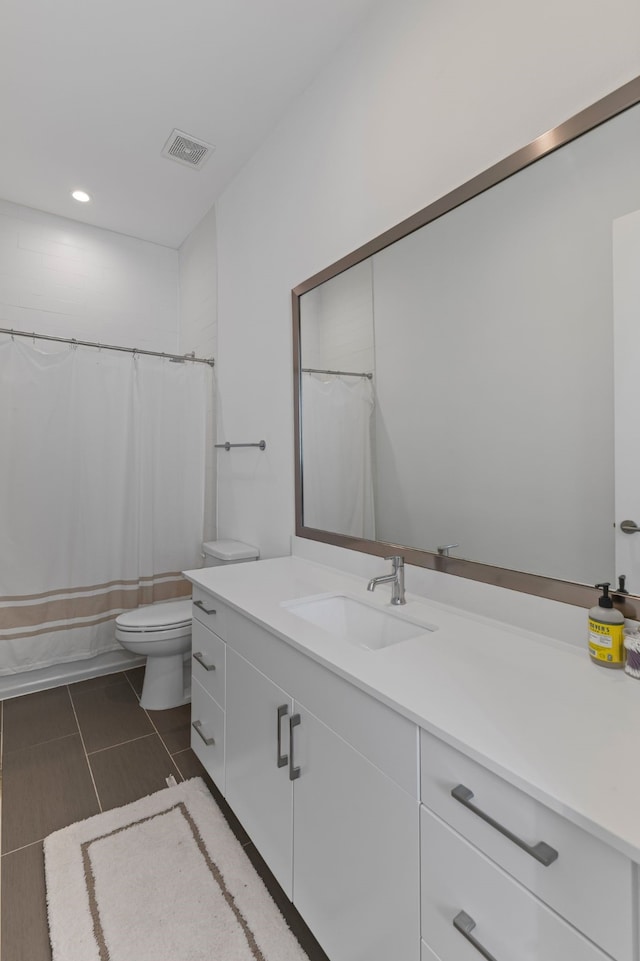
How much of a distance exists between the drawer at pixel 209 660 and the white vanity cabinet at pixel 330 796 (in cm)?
15

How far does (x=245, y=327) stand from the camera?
2402 mm

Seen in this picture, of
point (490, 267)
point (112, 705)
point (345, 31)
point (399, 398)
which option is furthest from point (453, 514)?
point (112, 705)

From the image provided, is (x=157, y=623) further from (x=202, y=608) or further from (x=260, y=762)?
(x=260, y=762)

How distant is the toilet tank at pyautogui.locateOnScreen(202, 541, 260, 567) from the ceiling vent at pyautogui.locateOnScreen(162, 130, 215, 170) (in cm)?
205

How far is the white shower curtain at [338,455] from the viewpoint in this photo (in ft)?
5.28

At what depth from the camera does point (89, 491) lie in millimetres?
2529

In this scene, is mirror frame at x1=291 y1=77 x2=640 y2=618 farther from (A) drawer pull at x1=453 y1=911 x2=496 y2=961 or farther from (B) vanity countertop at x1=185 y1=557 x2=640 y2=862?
(A) drawer pull at x1=453 y1=911 x2=496 y2=961

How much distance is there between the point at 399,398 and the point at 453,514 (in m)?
0.43

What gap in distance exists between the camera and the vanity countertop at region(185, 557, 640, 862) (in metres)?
0.56

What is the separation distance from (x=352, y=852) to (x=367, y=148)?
6.67ft

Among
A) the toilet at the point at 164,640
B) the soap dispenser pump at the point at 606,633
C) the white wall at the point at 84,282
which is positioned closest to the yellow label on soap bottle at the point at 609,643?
the soap dispenser pump at the point at 606,633

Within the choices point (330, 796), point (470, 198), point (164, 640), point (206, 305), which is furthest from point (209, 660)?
point (206, 305)

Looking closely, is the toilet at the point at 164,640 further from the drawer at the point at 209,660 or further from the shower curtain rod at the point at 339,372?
the shower curtain rod at the point at 339,372

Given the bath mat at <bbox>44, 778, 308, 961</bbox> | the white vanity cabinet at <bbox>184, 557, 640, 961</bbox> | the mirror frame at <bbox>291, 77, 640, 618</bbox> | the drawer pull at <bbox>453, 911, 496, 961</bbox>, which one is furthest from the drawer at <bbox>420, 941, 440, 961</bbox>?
the mirror frame at <bbox>291, 77, 640, 618</bbox>
